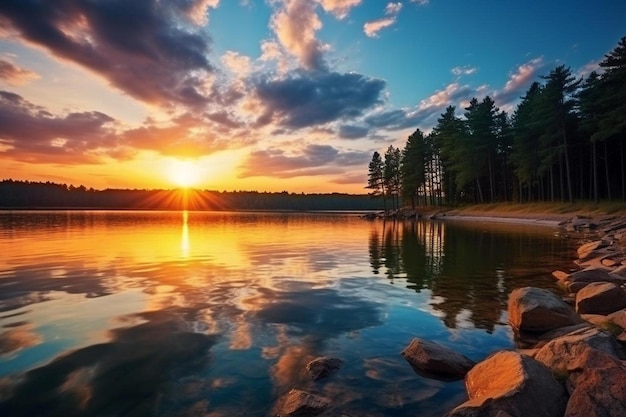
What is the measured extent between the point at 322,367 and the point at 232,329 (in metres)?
3.02

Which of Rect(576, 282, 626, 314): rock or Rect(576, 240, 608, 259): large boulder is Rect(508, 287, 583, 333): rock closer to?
Rect(576, 282, 626, 314): rock

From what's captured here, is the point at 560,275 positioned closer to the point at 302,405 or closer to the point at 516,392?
the point at 516,392

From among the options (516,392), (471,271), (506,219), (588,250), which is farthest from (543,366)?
(506,219)

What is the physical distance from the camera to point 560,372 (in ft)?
17.8

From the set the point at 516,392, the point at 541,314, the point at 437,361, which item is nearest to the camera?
the point at 516,392

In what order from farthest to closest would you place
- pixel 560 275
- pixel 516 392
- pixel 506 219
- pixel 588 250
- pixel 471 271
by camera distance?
pixel 506 219
pixel 588 250
pixel 471 271
pixel 560 275
pixel 516 392

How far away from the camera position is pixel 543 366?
5.36 meters

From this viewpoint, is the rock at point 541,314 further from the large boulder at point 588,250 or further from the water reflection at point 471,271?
the large boulder at point 588,250

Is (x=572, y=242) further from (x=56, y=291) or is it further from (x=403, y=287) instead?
(x=56, y=291)

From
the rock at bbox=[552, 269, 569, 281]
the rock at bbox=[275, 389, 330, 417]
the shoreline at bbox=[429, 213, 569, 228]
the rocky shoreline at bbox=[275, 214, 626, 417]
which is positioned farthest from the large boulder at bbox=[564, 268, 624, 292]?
the shoreline at bbox=[429, 213, 569, 228]

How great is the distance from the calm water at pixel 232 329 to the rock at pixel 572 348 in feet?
4.59

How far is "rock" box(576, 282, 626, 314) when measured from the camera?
9531 millimetres

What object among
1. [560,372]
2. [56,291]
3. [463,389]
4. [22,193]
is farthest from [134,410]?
[22,193]

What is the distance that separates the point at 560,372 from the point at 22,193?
231 metres
